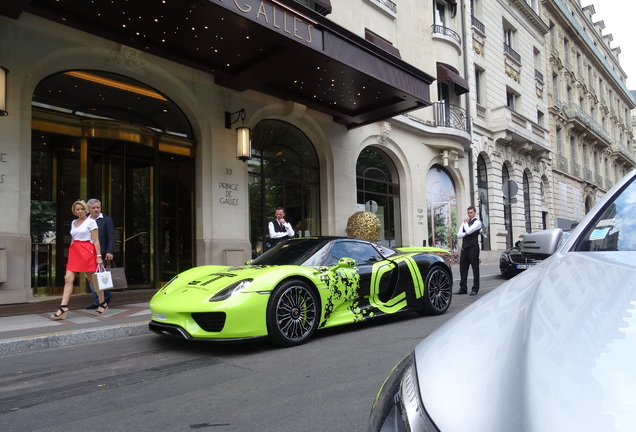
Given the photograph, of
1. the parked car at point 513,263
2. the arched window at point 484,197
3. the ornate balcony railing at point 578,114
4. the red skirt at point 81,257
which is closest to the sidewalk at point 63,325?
the red skirt at point 81,257

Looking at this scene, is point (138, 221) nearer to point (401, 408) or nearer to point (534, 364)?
point (401, 408)

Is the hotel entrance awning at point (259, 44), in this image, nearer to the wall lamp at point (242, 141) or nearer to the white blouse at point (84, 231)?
the wall lamp at point (242, 141)

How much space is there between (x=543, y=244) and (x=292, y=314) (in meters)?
2.96

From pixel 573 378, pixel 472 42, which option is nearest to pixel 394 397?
pixel 573 378

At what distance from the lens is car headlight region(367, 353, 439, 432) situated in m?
1.10

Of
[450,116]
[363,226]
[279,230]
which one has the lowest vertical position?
[279,230]

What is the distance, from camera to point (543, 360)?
1083mm

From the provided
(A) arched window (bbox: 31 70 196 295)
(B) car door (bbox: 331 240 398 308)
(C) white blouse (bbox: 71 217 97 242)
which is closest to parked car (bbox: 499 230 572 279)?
(B) car door (bbox: 331 240 398 308)

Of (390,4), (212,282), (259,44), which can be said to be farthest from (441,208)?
(212,282)

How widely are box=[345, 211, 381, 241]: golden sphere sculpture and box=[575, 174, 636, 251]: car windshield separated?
35.5 feet

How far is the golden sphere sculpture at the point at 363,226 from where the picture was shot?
13.1 m

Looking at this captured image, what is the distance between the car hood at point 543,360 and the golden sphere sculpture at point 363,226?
37.8ft

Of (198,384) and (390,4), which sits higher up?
(390,4)

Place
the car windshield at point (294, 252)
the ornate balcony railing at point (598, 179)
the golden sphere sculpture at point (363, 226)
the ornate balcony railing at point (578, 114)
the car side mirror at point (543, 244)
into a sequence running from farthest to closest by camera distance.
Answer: the ornate balcony railing at point (598, 179) → the ornate balcony railing at point (578, 114) → the golden sphere sculpture at point (363, 226) → the car windshield at point (294, 252) → the car side mirror at point (543, 244)
